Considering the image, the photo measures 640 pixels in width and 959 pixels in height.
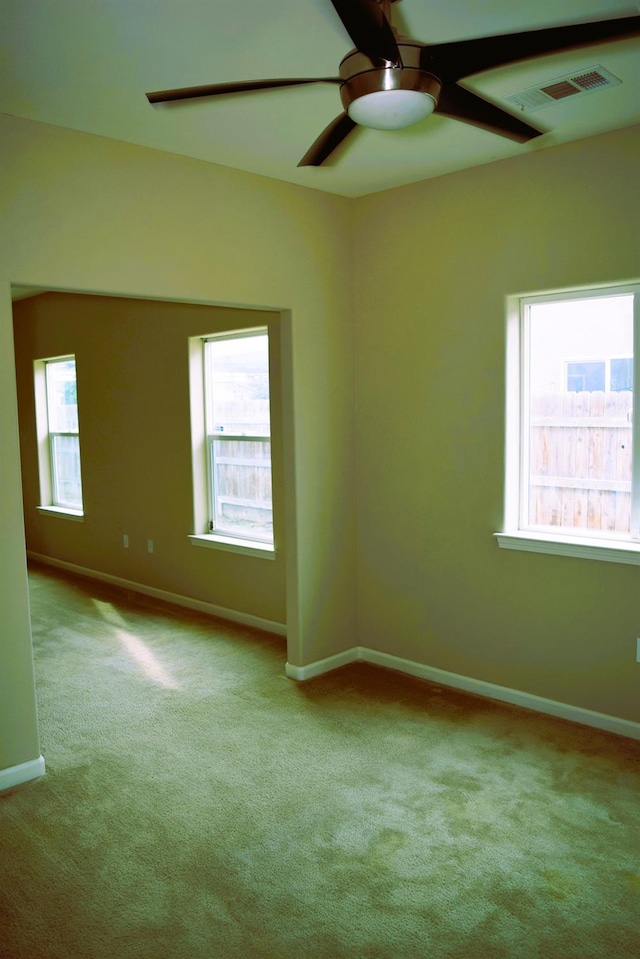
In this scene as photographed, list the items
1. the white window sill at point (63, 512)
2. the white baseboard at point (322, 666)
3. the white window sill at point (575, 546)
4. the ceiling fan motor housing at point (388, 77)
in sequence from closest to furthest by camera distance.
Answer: the ceiling fan motor housing at point (388, 77), the white window sill at point (575, 546), the white baseboard at point (322, 666), the white window sill at point (63, 512)

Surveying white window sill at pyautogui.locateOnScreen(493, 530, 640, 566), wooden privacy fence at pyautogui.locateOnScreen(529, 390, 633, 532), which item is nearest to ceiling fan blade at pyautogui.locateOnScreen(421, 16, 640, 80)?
wooden privacy fence at pyautogui.locateOnScreen(529, 390, 633, 532)

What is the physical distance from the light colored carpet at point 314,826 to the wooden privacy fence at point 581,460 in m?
1.04

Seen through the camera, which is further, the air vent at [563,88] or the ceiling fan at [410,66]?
the air vent at [563,88]

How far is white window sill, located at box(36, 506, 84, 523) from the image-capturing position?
712cm

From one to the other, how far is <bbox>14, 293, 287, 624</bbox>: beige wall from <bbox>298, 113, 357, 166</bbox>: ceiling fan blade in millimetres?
2119

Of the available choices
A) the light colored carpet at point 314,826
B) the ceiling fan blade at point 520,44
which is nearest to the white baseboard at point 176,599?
the light colored carpet at point 314,826

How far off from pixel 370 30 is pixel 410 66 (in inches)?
8.4

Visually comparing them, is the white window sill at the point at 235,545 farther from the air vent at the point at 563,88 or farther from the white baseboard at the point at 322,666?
the air vent at the point at 563,88

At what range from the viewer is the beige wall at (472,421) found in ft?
11.5

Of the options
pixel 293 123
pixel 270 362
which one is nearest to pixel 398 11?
pixel 293 123

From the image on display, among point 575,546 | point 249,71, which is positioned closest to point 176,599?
point 575,546

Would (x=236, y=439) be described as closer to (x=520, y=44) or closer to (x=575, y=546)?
(x=575, y=546)

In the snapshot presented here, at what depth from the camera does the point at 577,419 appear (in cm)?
370

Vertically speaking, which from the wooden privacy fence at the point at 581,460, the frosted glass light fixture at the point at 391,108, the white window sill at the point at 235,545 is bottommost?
the white window sill at the point at 235,545
